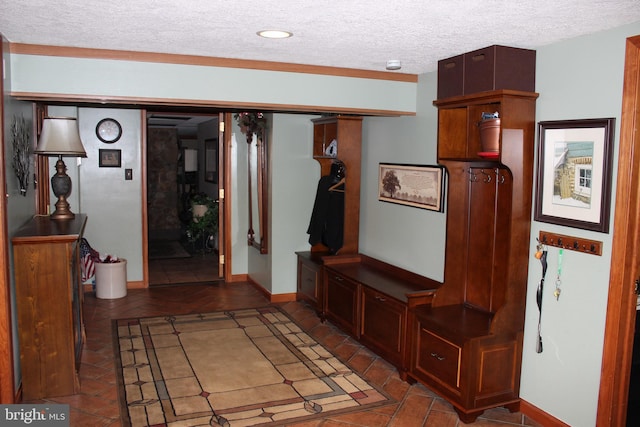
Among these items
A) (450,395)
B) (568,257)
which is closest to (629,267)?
(568,257)

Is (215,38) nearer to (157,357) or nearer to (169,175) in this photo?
(157,357)

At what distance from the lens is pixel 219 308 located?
586 cm

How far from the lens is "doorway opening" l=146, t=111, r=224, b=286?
28.8ft

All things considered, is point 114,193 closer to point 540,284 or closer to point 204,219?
point 204,219

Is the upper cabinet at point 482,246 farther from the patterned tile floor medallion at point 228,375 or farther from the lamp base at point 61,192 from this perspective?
the lamp base at point 61,192

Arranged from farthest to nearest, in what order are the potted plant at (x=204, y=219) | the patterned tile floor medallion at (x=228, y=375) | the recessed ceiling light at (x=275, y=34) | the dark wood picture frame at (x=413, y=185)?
the potted plant at (x=204, y=219) → the dark wood picture frame at (x=413, y=185) → the patterned tile floor medallion at (x=228, y=375) → the recessed ceiling light at (x=275, y=34)

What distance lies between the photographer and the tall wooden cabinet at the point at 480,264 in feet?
11.2

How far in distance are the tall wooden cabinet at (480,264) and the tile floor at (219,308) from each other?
0.14m

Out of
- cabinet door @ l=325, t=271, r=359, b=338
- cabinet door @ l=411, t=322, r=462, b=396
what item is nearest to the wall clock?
cabinet door @ l=325, t=271, r=359, b=338

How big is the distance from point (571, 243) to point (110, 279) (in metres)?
4.83

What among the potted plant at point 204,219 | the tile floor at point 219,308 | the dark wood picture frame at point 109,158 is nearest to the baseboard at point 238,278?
the tile floor at point 219,308

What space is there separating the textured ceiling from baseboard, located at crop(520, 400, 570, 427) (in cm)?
228

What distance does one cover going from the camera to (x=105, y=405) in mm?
3590

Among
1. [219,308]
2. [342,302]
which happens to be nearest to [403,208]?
[342,302]
